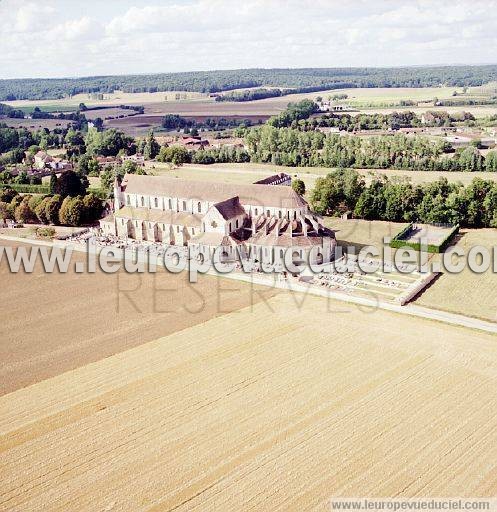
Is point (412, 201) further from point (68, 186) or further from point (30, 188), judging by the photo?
point (30, 188)

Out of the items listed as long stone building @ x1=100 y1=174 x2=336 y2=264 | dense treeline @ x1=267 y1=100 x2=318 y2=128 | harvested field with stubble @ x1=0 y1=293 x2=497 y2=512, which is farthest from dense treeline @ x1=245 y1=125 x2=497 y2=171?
harvested field with stubble @ x1=0 y1=293 x2=497 y2=512

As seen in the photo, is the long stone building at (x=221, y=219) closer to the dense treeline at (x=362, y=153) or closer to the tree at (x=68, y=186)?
the tree at (x=68, y=186)

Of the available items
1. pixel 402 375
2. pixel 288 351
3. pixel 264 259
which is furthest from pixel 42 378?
pixel 264 259

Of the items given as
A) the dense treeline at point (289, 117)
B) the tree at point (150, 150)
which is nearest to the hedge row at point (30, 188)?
the tree at point (150, 150)

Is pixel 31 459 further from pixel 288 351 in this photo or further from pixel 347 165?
pixel 347 165

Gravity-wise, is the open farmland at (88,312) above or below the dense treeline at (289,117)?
below
